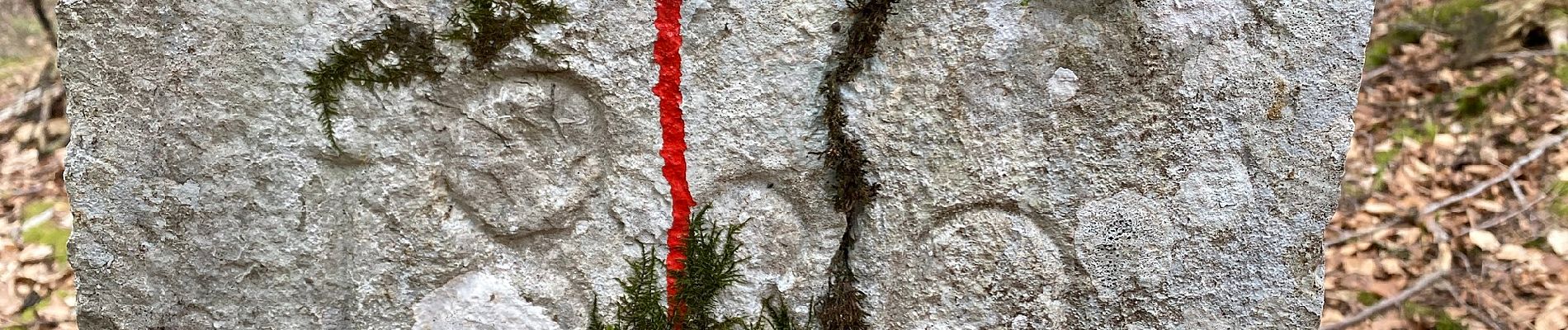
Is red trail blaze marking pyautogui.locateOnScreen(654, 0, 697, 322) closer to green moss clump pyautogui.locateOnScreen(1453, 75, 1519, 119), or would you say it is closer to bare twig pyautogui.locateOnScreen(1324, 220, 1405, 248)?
bare twig pyautogui.locateOnScreen(1324, 220, 1405, 248)

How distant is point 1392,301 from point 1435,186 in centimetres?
60

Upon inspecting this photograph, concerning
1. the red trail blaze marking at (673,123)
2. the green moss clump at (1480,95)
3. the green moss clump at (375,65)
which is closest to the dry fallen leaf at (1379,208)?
the green moss clump at (1480,95)

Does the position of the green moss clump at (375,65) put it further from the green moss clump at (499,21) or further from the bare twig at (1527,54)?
the bare twig at (1527,54)

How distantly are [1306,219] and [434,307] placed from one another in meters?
1.24

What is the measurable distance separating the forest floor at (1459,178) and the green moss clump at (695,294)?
1588 millimetres

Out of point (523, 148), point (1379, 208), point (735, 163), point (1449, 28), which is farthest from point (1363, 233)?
point (523, 148)

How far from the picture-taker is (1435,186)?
2.80 m

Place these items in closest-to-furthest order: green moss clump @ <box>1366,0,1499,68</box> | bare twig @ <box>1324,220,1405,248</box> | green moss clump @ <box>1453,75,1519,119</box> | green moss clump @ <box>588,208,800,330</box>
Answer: green moss clump @ <box>588,208,800,330</box>, bare twig @ <box>1324,220,1405,248</box>, green moss clump @ <box>1453,75,1519,119</box>, green moss clump @ <box>1366,0,1499,68</box>

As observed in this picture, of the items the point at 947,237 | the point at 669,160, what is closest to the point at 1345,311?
the point at 947,237

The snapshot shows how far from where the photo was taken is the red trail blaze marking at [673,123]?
1.32 m

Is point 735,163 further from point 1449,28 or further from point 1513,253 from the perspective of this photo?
point 1449,28

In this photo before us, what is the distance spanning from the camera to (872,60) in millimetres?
1350

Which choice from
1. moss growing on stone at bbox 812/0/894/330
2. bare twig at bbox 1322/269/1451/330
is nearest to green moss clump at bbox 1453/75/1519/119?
bare twig at bbox 1322/269/1451/330

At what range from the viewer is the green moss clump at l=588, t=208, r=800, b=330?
1.46 metres
